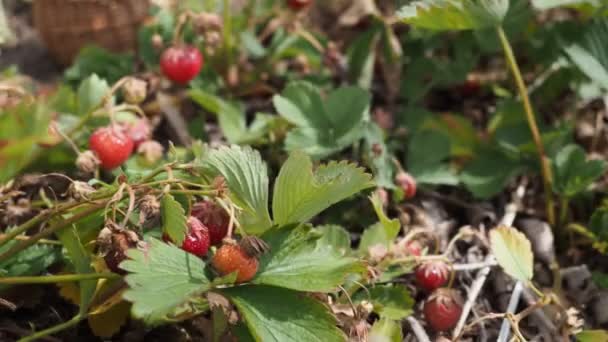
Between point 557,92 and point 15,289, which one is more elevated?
point 557,92

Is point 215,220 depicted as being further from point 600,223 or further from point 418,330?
point 600,223

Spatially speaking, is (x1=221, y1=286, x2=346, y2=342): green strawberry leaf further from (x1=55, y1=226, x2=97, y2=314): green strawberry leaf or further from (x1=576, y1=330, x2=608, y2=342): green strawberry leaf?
(x1=576, y1=330, x2=608, y2=342): green strawberry leaf

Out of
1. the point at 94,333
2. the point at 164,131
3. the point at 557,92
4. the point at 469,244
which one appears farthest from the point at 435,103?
the point at 94,333

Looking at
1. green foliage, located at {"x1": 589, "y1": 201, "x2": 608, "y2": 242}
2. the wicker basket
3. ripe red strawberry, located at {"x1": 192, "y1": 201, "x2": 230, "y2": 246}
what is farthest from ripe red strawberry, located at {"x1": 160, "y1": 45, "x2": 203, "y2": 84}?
green foliage, located at {"x1": 589, "y1": 201, "x2": 608, "y2": 242}

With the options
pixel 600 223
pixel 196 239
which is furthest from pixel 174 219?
pixel 600 223

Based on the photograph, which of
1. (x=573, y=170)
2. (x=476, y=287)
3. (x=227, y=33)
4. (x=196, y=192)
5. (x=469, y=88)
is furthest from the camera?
(x=469, y=88)

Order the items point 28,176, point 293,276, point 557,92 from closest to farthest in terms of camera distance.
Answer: point 293,276 → point 28,176 → point 557,92

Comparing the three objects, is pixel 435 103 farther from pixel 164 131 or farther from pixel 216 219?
pixel 216 219
